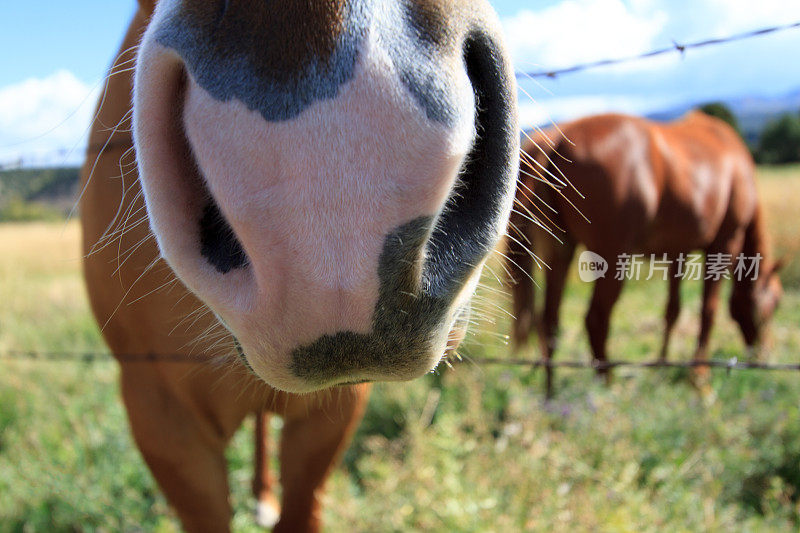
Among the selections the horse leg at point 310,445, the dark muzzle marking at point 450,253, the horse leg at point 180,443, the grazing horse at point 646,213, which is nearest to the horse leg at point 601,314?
the grazing horse at point 646,213

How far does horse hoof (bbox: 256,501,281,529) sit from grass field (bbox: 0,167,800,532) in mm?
57

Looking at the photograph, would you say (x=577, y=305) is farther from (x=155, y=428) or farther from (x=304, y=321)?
(x=304, y=321)

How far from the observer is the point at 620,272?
3.42 meters

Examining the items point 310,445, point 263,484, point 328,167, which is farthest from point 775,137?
point 328,167

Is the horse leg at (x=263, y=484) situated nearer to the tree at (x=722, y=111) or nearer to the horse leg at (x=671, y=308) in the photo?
the horse leg at (x=671, y=308)

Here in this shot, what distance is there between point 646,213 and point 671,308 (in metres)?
1.54

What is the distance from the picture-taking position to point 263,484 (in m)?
→ 2.67

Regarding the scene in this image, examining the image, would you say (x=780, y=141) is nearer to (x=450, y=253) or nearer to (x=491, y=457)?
(x=491, y=457)

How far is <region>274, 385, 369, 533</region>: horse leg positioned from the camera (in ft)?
5.35

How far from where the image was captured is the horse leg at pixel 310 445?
5.35 ft

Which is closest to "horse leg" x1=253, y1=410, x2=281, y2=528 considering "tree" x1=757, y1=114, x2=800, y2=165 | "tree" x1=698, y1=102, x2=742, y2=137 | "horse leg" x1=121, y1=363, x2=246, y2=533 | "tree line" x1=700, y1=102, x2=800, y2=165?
"horse leg" x1=121, y1=363, x2=246, y2=533

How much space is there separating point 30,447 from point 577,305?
5.28 meters

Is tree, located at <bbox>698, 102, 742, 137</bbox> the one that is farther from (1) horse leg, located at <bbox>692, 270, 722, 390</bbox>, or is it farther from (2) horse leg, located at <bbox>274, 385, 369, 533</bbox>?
(2) horse leg, located at <bbox>274, 385, 369, 533</bbox>

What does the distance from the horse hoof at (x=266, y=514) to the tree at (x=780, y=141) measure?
34.4 m
